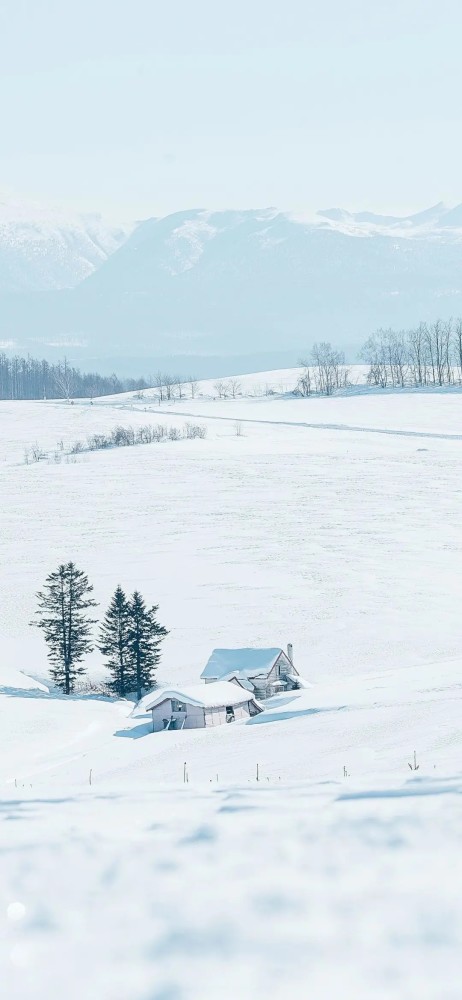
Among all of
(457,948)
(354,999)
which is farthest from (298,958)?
(457,948)

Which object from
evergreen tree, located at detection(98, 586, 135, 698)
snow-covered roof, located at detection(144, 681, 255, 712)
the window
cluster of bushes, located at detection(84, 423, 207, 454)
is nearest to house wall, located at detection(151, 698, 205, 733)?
the window

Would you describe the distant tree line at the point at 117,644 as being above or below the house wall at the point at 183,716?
above

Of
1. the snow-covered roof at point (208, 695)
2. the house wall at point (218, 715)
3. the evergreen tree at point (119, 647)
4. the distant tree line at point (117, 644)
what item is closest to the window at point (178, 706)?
the snow-covered roof at point (208, 695)

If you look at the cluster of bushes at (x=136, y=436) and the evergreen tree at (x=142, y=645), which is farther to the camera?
the cluster of bushes at (x=136, y=436)

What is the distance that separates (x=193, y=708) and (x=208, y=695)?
787 millimetres

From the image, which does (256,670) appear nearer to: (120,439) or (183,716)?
(183,716)

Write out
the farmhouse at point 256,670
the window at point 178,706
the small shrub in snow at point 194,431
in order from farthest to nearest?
the small shrub in snow at point 194,431 → the farmhouse at point 256,670 → the window at point 178,706

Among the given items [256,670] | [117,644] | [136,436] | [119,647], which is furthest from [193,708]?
[136,436]

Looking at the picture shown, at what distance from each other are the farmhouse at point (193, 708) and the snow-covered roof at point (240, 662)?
10.7ft

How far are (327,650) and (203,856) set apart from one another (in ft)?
128

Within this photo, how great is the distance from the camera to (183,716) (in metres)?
35.5

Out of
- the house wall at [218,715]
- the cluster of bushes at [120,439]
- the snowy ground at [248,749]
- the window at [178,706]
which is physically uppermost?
the cluster of bushes at [120,439]

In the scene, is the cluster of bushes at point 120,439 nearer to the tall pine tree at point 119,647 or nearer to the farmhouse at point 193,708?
the tall pine tree at point 119,647

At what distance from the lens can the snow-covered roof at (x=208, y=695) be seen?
1396 inches
